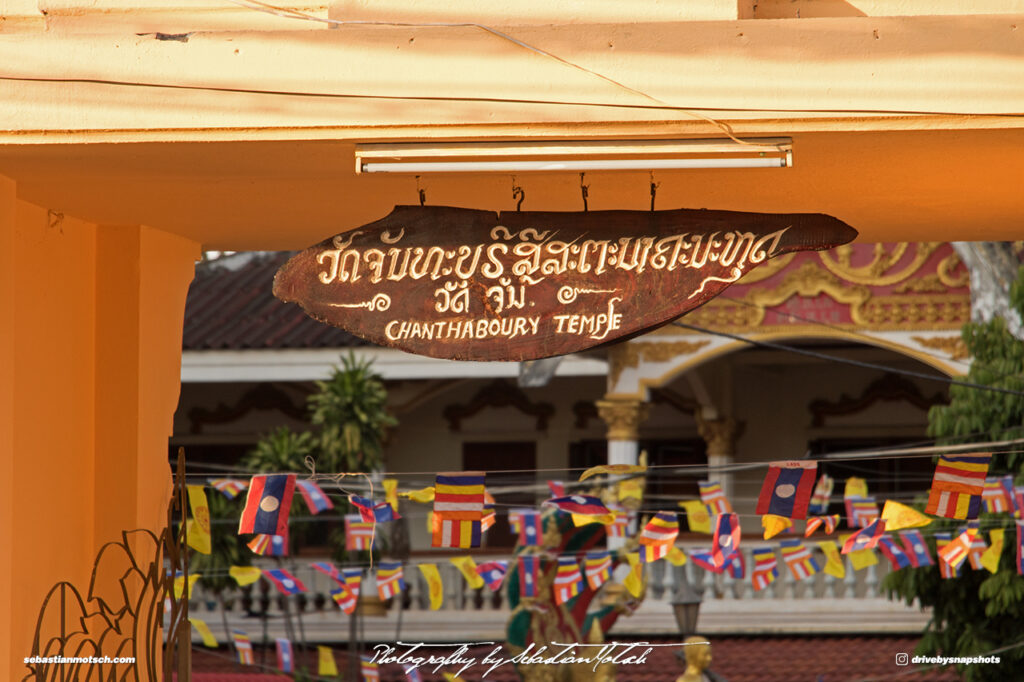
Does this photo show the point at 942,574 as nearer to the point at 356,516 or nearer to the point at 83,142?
the point at 356,516

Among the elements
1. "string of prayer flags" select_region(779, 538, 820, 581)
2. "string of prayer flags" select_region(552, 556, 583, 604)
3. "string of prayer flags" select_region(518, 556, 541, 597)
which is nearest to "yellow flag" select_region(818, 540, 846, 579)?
"string of prayer flags" select_region(779, 538, 820, 581)

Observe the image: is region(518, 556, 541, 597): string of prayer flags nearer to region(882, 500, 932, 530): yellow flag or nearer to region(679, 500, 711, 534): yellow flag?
region(679, 500, 711, 534): yellow flag

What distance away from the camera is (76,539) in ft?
17.1

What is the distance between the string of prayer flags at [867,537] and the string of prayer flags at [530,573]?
326 cm

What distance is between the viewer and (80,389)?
531 cm

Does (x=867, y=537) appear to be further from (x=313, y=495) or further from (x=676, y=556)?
(x=313, y=495)

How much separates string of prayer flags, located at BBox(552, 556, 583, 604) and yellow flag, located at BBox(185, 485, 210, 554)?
532cm

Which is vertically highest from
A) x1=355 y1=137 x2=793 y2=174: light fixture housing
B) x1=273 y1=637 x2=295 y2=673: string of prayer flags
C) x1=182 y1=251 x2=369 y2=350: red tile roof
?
x1=182 y1=251 x2=369 y2=350: red tile roof

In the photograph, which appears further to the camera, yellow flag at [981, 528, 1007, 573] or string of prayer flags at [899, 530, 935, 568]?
string of prayer flags at [899, 530, 935, 568]

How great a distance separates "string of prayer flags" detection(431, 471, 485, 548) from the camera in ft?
21.6

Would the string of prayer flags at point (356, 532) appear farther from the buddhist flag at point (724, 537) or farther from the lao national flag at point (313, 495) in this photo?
the buddhist flag at point (724, 537)

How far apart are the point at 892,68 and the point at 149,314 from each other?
3.02 meters

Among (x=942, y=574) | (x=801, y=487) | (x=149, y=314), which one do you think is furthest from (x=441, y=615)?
(x=149, y=314)

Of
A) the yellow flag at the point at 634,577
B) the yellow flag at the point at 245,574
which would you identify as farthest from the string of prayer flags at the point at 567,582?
the yellow flag at the point at 245,574
